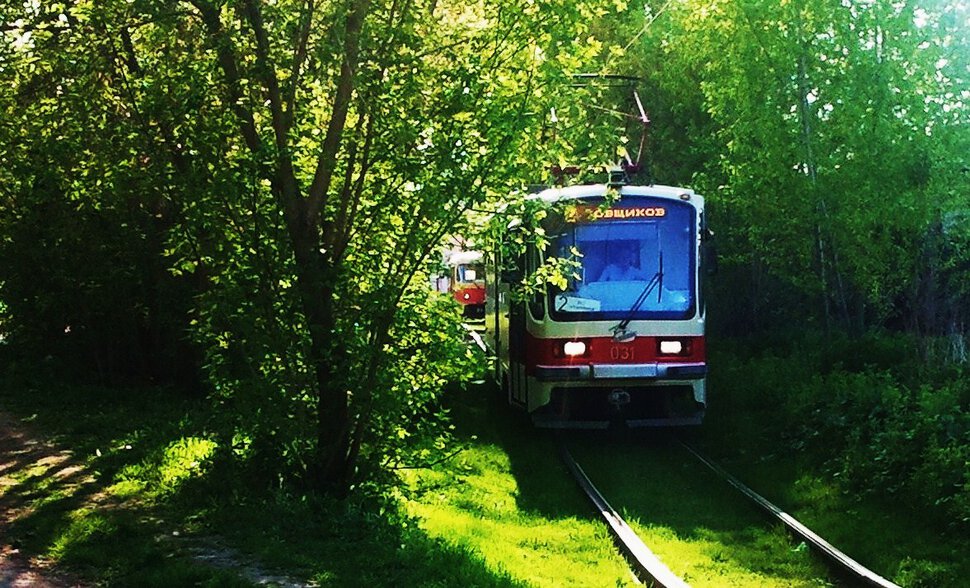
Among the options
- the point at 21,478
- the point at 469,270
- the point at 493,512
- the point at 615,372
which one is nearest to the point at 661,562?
the point at 493,512

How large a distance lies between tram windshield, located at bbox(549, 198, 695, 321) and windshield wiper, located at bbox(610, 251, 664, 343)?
1 cm

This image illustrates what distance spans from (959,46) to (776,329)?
10386mm

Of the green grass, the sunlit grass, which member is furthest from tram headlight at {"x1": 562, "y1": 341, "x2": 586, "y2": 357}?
the sunlit grass

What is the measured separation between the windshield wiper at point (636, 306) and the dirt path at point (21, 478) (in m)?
6.83

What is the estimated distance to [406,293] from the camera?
997 cm

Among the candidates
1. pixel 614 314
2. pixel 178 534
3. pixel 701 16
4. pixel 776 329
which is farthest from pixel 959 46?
pixel 178 534

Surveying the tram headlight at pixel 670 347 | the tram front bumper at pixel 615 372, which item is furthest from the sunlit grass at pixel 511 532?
the tram headlight at pixel 670 347

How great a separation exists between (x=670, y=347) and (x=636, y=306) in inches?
27.6

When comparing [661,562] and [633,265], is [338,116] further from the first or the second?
[633,265]

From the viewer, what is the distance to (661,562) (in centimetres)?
966

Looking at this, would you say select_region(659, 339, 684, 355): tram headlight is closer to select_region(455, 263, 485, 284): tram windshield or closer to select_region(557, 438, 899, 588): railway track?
select_region(557, 438, 899, 588): railway track

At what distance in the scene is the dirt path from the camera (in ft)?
25.3

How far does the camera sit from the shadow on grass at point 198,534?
802cm

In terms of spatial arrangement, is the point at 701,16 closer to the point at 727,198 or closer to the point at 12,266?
the point at 727,198
